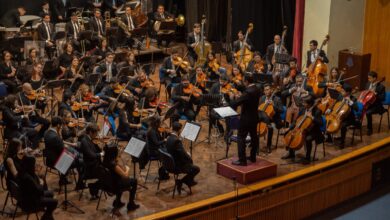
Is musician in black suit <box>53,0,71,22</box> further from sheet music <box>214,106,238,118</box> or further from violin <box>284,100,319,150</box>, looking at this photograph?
violin <box>284,100,319,150</box>

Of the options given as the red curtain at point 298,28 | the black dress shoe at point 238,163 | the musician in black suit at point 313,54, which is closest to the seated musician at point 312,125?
the black dress shoe at point 238,163

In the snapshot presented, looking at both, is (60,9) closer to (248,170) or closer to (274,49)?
(274,49)

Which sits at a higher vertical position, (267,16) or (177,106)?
(267,16)

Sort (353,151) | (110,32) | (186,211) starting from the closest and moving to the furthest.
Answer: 1. (186,211)
2. (353,151)
3. (110,32)

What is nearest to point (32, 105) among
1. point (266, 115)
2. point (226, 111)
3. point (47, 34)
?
point (226, 111)

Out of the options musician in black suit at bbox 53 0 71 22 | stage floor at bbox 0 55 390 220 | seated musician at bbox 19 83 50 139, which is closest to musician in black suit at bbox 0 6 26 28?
musician in black suit at bbox 53 0 71 22

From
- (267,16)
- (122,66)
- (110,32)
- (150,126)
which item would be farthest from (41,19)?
(150,126)

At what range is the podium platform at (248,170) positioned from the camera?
441 inches

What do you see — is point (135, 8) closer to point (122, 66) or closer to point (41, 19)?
point (41, 19)

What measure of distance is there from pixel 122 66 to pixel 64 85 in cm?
159

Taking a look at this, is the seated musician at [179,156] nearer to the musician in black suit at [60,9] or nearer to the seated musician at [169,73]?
the seated musician at [169,73]

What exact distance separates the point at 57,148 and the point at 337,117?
5.41 meters

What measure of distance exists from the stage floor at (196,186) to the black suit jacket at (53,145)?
716mm

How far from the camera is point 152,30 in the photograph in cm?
1959
